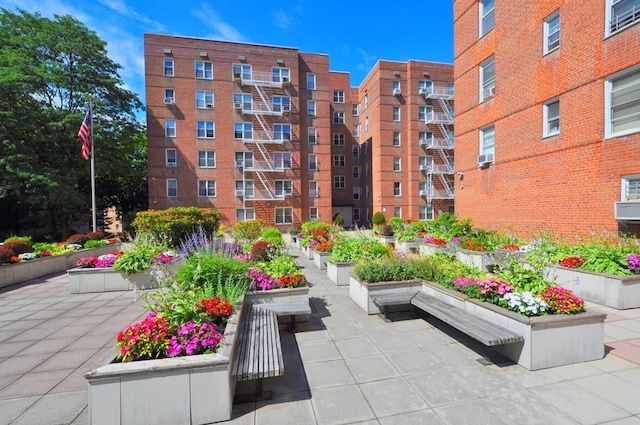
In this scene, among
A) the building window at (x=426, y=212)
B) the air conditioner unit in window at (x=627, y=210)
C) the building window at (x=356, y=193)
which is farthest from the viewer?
the building window at (x=356, y=193)

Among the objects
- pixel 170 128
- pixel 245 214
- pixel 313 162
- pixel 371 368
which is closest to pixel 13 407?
pixel 371 368

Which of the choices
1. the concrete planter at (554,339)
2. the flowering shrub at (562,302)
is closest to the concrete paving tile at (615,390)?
the concrete planter at (554,339)

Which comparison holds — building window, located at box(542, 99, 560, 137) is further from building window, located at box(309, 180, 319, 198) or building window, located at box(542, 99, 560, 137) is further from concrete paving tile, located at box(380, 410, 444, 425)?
building window, located at box(309, 180, 319, 198)

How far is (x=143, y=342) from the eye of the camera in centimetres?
300

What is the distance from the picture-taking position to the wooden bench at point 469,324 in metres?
3.69

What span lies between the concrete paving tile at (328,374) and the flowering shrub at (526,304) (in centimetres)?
257

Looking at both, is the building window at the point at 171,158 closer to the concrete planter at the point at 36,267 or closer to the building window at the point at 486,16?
the concrete planter at the point at 36,267

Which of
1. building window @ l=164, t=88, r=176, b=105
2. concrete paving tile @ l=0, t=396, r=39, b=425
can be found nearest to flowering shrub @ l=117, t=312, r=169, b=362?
concrete paving tile @ l=0, t=396, r=39, b=425

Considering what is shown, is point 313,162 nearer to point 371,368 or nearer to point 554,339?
point 371,368

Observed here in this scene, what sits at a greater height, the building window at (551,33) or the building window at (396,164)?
the building window at (551,33)

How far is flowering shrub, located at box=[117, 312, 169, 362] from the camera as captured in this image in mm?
2951

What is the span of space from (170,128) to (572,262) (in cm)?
3011

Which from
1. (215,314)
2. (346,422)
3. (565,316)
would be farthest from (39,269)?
(565,316)

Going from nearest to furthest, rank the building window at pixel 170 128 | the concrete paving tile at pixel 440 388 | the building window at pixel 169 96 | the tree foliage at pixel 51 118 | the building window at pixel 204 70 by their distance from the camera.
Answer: the concrete paving tile at pixel 440 388
the tree foliage at pixel 51 118
the building window at pixel 169 96
the building window at pixel 170 128
the building window at pixel 204 70
